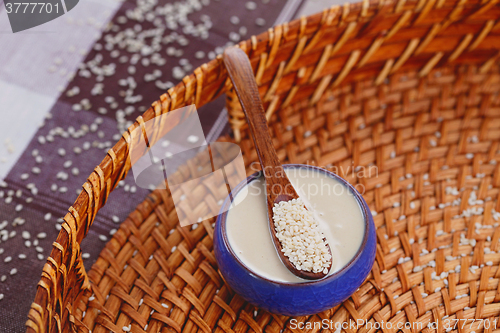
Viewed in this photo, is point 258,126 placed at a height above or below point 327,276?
above

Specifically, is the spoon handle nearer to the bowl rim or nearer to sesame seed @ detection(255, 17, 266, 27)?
the bowl rim

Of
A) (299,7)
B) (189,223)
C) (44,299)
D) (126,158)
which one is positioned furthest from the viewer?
(299,7)

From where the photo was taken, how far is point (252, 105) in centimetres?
75

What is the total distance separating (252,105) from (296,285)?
31 centimetres

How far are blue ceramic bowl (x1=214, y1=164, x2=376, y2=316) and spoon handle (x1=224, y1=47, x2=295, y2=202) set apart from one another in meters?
0.14

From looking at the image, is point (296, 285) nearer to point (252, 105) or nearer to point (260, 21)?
point (252, 105)

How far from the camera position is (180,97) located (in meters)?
0.75

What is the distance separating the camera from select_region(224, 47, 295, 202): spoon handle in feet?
2.40

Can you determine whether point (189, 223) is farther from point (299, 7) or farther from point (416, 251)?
point (299, 7)

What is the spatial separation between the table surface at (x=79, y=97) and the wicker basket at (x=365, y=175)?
17 centimetres

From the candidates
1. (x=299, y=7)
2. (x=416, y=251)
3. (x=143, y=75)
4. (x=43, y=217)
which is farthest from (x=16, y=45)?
(x=416, y=251)

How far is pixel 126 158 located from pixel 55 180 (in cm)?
33

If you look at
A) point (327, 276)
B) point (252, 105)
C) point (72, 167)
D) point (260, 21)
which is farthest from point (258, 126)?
point (260, 21)

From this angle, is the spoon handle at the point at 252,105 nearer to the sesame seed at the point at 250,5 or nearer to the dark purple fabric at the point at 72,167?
the dark purple fabric at the point at 72,167
